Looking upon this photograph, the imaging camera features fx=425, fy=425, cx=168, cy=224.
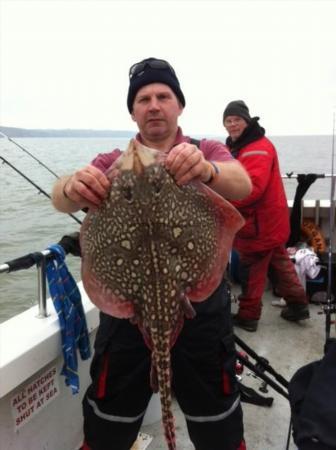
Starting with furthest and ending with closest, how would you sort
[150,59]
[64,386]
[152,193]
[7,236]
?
[7,236] → [64,386] → [150,59] → [152,193]

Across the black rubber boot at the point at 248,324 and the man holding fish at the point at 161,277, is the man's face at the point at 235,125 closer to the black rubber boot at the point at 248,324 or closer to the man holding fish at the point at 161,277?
the black rubber boot at the point at 248,324

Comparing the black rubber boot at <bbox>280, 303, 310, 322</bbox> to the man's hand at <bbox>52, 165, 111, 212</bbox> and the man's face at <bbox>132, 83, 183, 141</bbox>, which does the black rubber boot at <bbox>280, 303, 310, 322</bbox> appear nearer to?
the man's face at <bbox>132, 83, 183, 141</bbox>

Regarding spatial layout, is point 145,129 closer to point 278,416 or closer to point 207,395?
point 207,395

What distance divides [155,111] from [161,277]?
3.12 feet

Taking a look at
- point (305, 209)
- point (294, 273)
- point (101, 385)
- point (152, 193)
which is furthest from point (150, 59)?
point (305, 209)

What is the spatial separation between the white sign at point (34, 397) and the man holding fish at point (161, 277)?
0.37m

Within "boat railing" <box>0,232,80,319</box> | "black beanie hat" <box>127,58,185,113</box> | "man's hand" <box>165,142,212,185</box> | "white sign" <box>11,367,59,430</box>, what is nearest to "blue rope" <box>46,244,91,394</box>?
"boat railing" <box>0,232,80,319</box>

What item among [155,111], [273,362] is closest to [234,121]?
[273,362]

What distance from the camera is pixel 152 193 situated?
64.1 inches

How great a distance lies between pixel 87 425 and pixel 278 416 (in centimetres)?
165

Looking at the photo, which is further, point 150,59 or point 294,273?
point 294,273

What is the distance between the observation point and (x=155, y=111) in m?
2.20

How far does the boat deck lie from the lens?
9.90 ft

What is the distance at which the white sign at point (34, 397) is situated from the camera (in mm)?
2371
